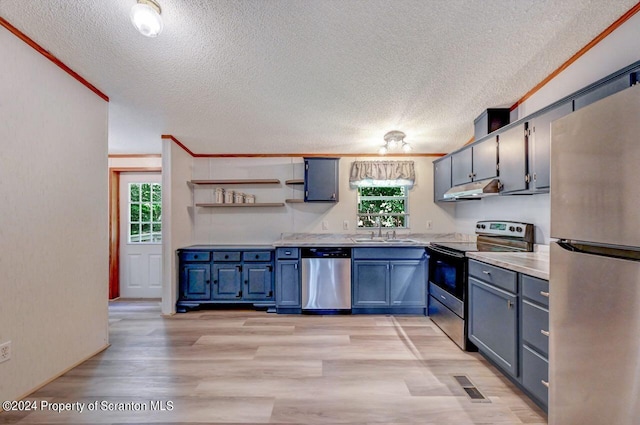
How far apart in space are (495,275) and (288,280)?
7.66 ft

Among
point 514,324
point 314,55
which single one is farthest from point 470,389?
point 314,55

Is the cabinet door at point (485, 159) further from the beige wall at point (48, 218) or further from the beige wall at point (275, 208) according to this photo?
the beige wall at point (48, 218)

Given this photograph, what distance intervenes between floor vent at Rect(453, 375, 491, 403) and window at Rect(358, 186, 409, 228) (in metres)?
2.40

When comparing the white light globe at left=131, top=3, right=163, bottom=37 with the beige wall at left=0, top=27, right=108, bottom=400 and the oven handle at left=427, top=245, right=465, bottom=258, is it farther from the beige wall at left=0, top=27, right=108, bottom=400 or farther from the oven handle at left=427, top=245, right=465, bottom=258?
the oven handle at left=427, top=245, right=465, bottom=258

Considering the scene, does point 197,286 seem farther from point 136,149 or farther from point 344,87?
point 344,87

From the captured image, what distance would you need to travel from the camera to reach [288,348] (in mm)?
2615

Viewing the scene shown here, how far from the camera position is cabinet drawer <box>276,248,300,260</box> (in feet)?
11.8

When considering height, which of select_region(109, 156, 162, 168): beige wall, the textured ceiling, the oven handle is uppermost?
the textured ceiling

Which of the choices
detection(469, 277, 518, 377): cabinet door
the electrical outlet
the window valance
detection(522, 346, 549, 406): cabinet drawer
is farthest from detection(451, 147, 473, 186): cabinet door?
the electrical outlet

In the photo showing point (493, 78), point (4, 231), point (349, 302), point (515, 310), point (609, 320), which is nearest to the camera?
point (609, 320)

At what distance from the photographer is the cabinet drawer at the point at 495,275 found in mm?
1963

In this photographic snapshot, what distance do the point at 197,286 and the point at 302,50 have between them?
3.12 m

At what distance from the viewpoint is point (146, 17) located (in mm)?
1549

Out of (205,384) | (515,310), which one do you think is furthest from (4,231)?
(515,310)
